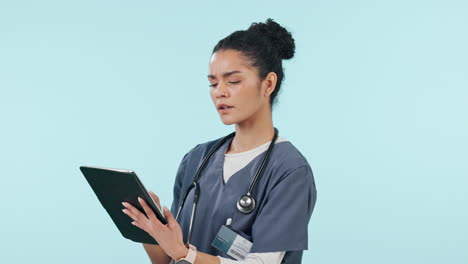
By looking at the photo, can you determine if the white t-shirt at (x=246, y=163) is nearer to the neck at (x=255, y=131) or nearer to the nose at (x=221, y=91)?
the neck at (x=255, y=131)

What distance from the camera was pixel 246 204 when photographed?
1.98 m

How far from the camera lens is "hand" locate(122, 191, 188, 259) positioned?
182 centimetres

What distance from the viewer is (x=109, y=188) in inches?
73.2

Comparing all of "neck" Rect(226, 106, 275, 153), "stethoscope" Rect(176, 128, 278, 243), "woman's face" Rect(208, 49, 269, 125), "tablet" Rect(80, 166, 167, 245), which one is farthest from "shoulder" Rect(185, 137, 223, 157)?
"tablet" Rect(80, 166, 167, 245)

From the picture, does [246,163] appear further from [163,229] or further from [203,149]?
[163,229]

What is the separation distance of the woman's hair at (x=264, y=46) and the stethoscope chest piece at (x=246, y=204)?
1.01 feet

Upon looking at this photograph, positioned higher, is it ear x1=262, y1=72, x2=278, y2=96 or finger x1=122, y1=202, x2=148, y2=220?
ear x1=262, y1=72, x2=278, y2=96

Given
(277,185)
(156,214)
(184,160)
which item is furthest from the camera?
(184,160)

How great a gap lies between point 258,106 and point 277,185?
0.24 meters

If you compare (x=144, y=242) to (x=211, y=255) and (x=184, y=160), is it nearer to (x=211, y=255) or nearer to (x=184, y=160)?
(x=211, y=255)

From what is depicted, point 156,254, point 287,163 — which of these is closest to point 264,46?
point 287,163

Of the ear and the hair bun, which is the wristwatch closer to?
the ear

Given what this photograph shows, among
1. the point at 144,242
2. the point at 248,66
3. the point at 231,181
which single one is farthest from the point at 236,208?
the point at 248,66

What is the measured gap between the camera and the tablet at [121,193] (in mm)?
1770
